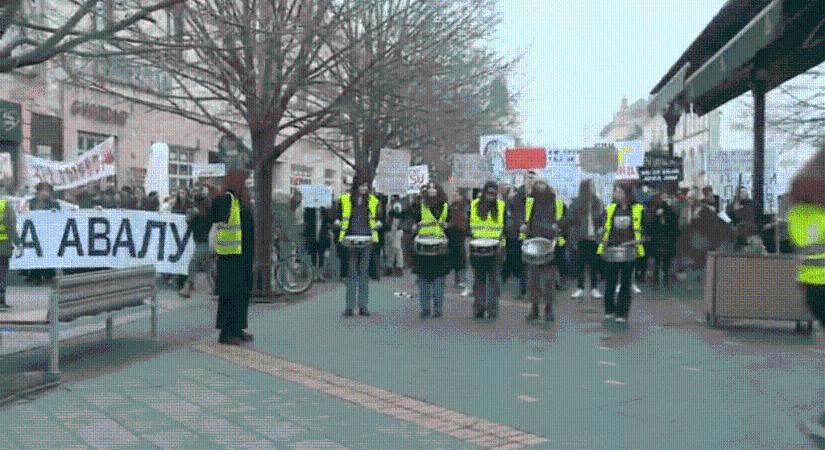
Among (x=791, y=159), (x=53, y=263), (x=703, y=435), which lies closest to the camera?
(x=703, y=435)

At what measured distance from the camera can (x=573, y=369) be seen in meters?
8.58

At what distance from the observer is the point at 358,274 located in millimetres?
Result: 12320

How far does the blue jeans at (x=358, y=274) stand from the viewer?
12.1 m

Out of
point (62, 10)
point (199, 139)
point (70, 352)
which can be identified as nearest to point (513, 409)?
point (70, 352)

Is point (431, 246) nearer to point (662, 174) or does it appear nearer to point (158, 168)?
point (662, 174)

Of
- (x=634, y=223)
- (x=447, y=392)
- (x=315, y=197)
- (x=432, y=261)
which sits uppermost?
(x=315, y=197)

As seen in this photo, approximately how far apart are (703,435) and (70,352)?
6037mm

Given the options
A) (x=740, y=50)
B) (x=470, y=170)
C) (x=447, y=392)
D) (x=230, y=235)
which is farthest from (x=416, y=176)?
(x=447, y=392)

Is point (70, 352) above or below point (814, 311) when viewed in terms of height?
below

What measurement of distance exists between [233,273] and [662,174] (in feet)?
45.9

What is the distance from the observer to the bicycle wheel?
15250 millimetres

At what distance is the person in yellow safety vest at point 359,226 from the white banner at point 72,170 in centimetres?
1044

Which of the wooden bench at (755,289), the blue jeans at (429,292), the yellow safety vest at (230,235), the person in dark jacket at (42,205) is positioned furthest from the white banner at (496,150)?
the yellow safety vest at (230,235)

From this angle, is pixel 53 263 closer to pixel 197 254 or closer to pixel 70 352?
pixel 197 254
